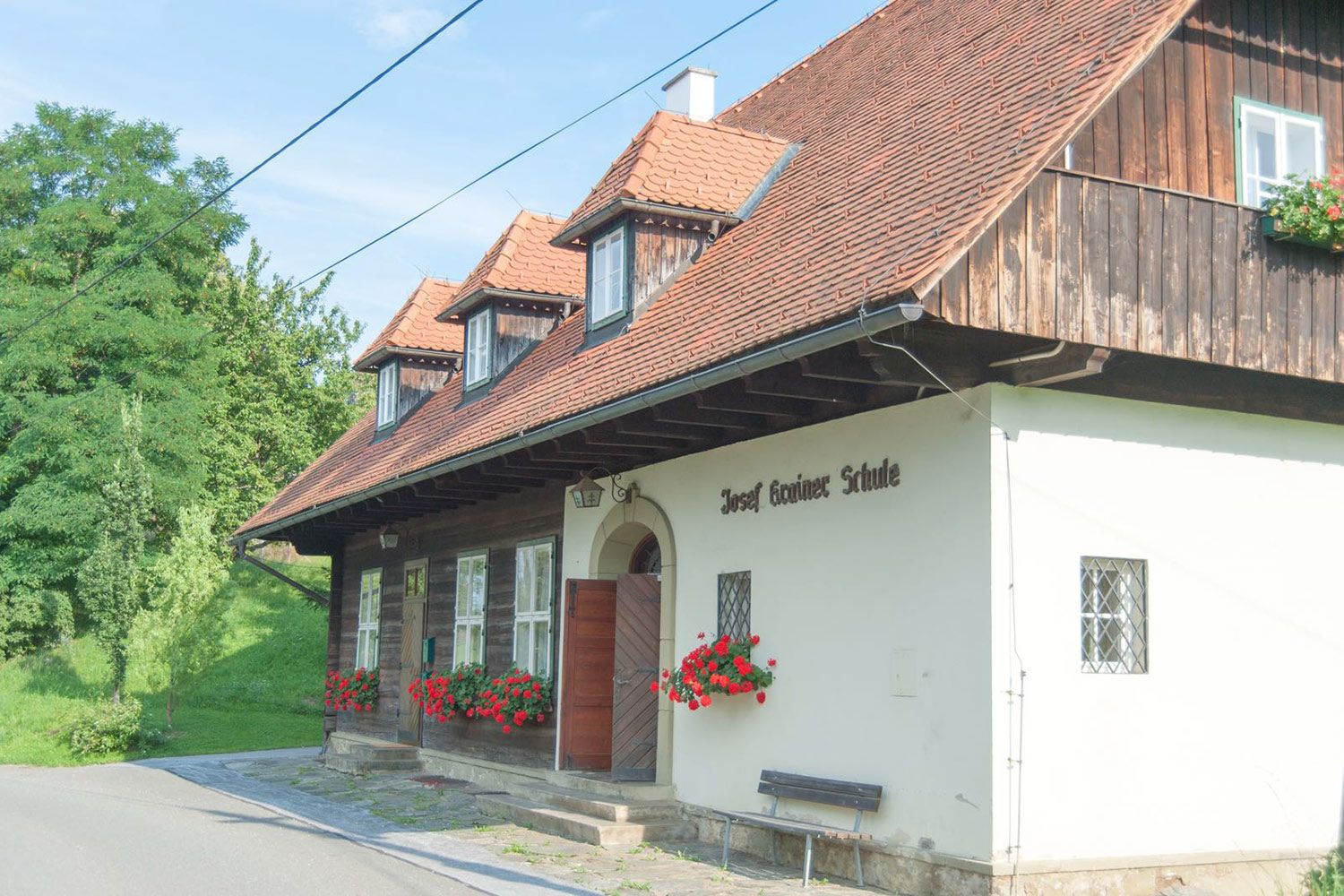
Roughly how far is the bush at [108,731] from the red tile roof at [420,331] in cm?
669

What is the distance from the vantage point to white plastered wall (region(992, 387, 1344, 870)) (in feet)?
29.8

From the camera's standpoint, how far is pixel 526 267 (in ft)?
57.9

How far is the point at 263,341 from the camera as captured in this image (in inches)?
1631

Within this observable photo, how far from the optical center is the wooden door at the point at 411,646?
18.4 meters

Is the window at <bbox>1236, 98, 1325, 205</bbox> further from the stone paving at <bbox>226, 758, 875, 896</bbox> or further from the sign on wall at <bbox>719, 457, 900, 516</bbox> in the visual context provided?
the stone paving at <bbox>226, 758, 875, 896</bbox>

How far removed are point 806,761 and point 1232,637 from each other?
10.6 feet

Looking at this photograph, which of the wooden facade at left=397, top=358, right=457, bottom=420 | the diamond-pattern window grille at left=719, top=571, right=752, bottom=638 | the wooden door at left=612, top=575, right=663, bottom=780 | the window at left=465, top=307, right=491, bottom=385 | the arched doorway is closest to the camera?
the diamond-pattern window grille at left=719, top=571, right=752, bottom=638

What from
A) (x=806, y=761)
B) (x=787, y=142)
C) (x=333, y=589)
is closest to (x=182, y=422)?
(x=333, y=589)

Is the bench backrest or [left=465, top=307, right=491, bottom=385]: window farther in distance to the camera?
[left=465, top=307, right=491, bottom=385]: window

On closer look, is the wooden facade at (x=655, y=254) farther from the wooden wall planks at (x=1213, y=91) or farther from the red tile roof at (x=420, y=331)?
the red tile roof at (x=420, y=331)

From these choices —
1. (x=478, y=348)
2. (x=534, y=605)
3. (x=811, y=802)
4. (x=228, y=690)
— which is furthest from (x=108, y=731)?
(x=811, y=802)

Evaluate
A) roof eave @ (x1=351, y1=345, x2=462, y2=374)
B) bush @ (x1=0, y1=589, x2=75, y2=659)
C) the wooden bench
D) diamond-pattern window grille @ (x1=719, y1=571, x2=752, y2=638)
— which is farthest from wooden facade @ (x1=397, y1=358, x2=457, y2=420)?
bush @ (x1=0, y1=589, x2=75, y2=659)

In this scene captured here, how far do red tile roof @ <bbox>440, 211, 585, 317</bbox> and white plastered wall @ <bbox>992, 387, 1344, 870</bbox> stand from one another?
881 centimetres

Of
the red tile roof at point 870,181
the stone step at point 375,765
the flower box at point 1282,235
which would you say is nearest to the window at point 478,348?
the red tile roof at point 870,181
